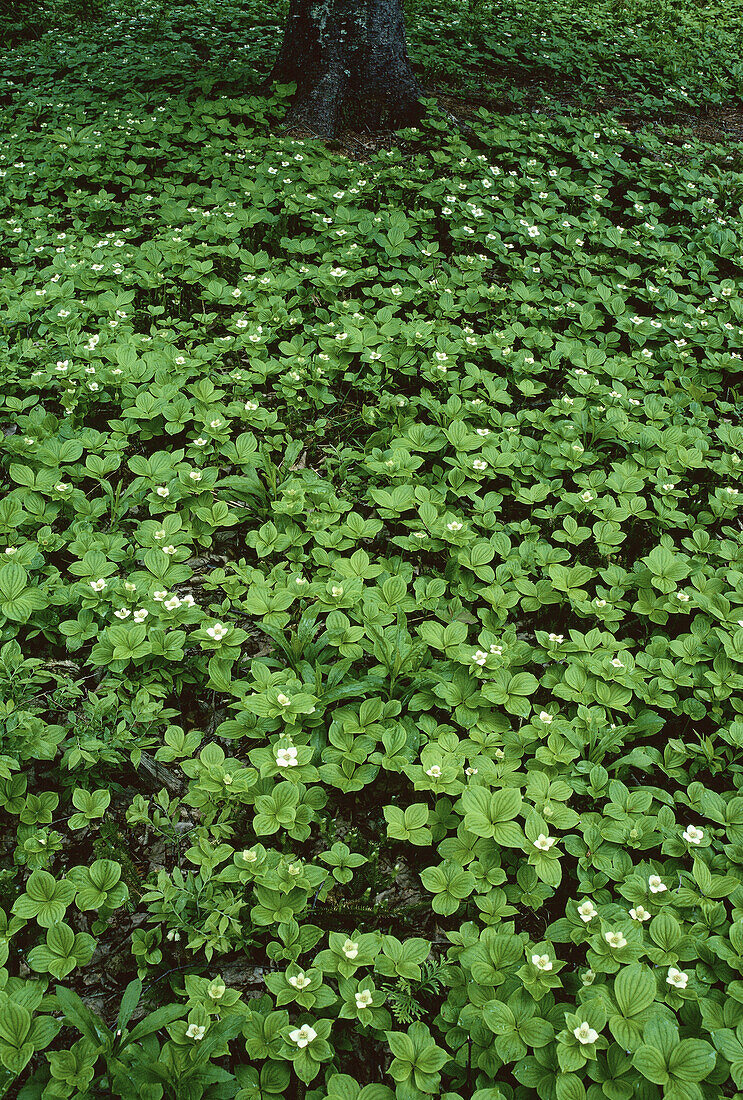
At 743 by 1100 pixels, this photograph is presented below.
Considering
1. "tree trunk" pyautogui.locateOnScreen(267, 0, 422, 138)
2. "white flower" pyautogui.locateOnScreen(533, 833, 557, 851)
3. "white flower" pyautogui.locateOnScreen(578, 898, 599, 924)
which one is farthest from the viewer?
"tree trunk" pyautogui.locateOnScreen(267, 0, 422, 138)

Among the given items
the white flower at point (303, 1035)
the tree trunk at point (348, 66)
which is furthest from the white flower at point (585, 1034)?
the tree trunk at point (348, 66)

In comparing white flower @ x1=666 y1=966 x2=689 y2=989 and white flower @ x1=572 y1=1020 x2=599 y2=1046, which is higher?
white flower @ x1=666 y1=966 x2=689 y2=989

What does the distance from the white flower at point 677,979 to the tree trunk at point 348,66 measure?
6.43 m

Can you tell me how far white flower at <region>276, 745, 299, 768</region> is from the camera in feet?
7.24

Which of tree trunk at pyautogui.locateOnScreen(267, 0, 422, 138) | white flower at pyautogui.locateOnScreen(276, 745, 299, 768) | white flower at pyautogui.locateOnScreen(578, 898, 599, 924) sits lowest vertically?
white flower at pyautogui.locateOnScreen(578, 898, 599, 924)

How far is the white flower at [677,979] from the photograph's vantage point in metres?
1.77

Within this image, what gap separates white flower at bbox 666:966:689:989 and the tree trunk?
643cm

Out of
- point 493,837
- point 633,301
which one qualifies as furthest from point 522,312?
point 493,837

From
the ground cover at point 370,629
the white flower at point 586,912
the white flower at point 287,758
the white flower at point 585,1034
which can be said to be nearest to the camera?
the white flower at point 585,1034

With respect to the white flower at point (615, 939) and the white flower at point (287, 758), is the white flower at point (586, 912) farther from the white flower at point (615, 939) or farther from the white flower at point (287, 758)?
the white flower at point (287, 758)

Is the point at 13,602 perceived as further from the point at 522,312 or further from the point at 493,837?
the point at 522,312

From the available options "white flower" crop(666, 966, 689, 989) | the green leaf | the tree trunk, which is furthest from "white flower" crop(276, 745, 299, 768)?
the tree trunk

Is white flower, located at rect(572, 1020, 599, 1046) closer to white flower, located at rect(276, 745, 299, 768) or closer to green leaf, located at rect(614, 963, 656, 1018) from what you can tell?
green leaf, located at rect(614, 963, 656, 1018)

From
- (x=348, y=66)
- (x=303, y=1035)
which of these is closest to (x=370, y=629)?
(x=303, y=1035)
